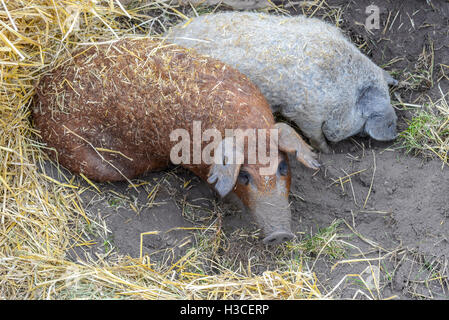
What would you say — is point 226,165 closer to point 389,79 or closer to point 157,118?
point 157,118

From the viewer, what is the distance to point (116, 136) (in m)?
5.04

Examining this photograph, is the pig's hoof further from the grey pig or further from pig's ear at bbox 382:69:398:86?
pig's ear at bbox 382:69:398:86

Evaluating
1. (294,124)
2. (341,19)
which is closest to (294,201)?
(294,124)

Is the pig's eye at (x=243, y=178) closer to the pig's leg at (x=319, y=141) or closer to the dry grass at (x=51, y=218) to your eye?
the dry grass at (x=51, y=218)

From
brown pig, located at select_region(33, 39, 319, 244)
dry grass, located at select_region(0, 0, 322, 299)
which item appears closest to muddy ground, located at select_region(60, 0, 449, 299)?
dry grass, located at select_region(0, 0, 322, 299)

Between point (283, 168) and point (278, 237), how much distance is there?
1.70 ft

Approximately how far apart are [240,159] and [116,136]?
122 centimetres

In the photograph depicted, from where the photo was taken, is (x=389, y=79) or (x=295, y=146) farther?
Result: (x=389, y=79)

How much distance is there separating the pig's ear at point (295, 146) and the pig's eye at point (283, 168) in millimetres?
116

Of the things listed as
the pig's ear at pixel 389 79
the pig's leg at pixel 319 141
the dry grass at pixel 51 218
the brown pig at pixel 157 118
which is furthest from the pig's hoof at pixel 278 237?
the pig's ear at pixel 389 79

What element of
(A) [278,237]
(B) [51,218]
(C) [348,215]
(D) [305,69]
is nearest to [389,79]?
(D) [305,69]

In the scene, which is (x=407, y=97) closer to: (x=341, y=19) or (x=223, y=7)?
(x=341, y=19)

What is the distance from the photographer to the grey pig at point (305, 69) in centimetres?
519

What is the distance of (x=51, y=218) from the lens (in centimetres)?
474
